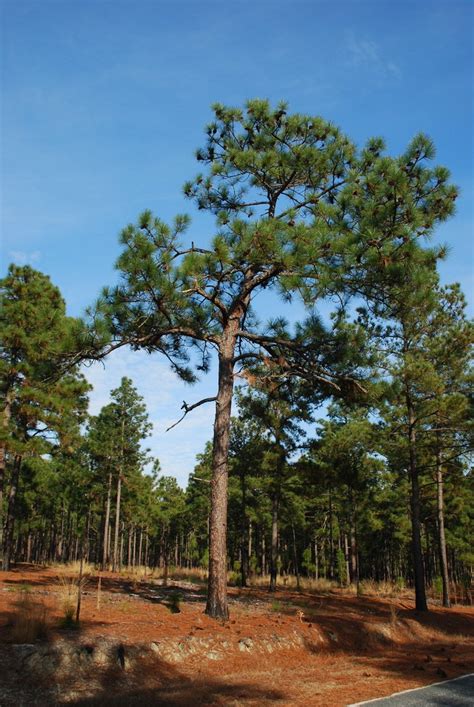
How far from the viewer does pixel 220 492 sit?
412 inches

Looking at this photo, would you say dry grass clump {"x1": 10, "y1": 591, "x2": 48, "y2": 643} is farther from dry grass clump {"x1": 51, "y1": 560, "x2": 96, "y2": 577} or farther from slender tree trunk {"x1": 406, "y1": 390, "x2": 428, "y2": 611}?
slender tree trunk {"x1": 406, "y1": 390, "x2": 428, "y2": 611}

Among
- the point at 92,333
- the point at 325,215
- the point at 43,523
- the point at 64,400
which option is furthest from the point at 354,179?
the point at 43,523

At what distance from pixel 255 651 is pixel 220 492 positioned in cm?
292

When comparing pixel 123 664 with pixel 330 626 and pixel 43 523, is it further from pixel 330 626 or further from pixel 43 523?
pixel 43 523

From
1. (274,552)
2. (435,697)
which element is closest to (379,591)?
(274,552)

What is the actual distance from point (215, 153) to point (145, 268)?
4.41 metres

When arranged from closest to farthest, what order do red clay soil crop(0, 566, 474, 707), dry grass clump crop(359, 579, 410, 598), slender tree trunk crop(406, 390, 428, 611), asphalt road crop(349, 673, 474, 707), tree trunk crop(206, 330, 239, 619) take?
asphalt road crop(349, 673, 474, 707) → red clay soil crop(0, 566, 474, 707) → tree trunk crop(206, 330, 239, 619) → slender tree trunk crop(406, 390, 428, 611) → dry grass clump crop(359, 579, 410, 598)

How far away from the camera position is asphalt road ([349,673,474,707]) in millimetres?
5977

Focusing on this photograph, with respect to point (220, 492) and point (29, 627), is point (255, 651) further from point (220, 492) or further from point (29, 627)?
point (29, 627)

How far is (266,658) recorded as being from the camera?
8562 mm

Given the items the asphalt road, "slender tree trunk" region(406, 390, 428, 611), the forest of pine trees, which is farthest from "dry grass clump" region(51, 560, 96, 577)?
"slender tree trunk" region(406, 390, 428, 611)

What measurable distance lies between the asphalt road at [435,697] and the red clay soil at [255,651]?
0.31 meters

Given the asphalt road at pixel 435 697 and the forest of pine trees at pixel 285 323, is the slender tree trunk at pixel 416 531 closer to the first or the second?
the forest of pine trees at pixel 285 323

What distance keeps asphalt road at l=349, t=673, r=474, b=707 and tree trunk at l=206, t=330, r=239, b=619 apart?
4.18 m
